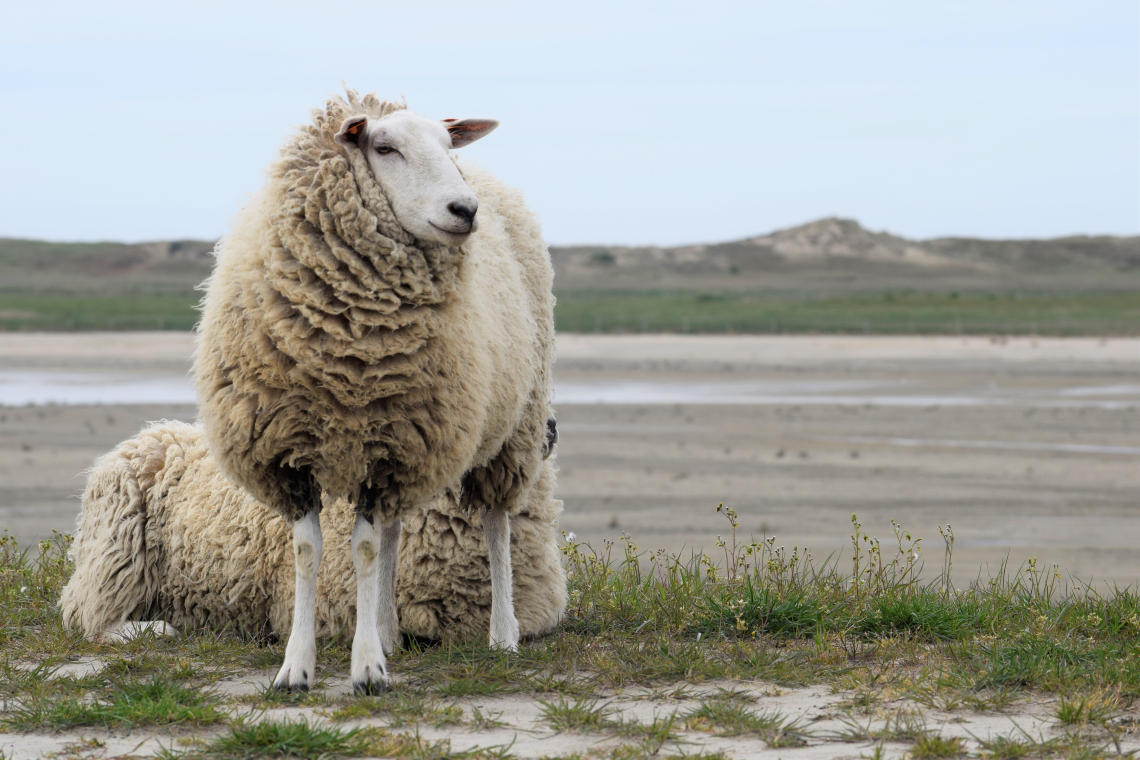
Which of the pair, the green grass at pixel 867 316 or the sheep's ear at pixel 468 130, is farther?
the green grass at pixel 867 316

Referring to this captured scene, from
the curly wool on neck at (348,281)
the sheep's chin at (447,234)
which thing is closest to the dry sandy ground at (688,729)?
the curly wool on neck at (348,281)

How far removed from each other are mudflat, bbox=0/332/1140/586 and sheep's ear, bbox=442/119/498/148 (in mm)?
5285

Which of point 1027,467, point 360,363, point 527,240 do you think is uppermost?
point 527,240

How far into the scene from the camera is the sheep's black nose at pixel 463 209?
14.5 ft

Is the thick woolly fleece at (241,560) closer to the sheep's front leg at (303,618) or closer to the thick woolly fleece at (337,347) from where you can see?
the sheep's front leg at (303,618)

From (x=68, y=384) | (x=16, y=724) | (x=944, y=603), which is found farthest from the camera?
(x=68, y=384)

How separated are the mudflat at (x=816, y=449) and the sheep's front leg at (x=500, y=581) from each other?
14.7 ft

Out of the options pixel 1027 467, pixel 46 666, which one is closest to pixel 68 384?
pixel 1027 467

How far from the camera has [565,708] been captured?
4.28m

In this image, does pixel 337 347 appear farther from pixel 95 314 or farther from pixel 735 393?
pixel 95 314

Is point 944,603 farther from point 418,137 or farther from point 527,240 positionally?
point 418,137

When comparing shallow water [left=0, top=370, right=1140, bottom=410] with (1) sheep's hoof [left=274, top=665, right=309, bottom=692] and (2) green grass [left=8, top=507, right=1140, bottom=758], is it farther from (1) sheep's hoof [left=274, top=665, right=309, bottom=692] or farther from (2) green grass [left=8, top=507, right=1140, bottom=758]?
(1) sheep's hoof [left=274, top=665, right=309, bottom=692]

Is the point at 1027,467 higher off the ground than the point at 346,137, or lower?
lower

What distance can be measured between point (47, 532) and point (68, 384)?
16494 millimetres
